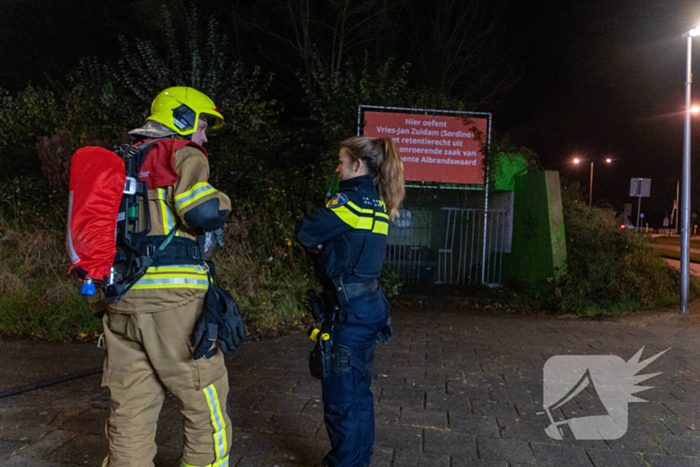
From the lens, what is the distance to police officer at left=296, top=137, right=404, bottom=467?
8.45ft

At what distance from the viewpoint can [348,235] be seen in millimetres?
2609

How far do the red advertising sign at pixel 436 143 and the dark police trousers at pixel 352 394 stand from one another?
24.9 feet

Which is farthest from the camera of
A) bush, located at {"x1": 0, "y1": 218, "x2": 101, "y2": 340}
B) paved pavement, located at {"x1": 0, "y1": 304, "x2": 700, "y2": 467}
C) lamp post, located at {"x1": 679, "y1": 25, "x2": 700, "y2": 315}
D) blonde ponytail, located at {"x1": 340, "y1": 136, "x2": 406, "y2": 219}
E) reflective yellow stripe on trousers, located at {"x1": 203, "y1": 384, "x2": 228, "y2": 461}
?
lamp post, located at {"x1": 679, "y1": 25, "x2": 700, "y2": 315}

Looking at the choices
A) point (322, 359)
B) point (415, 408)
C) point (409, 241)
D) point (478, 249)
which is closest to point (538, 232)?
point (478, 249)

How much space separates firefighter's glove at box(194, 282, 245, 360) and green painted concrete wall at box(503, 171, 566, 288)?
750cm

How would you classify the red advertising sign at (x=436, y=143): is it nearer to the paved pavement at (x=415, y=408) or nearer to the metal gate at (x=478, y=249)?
the metal gate at (x=478, y=249)

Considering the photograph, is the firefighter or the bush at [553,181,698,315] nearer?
the firefighter

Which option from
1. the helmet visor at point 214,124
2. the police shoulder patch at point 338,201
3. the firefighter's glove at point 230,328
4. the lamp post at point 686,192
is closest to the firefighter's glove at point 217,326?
the firefighter's glove at point 230,328

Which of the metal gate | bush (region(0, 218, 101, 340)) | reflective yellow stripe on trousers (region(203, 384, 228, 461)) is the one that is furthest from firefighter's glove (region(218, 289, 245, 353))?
the metal gate

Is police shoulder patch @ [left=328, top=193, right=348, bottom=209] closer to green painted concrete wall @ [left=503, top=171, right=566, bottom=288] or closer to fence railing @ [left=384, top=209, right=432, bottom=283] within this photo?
green painted concrete wall @ [left=503, top=171, right=566, bottom=288]

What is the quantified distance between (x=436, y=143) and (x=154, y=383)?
8.42m

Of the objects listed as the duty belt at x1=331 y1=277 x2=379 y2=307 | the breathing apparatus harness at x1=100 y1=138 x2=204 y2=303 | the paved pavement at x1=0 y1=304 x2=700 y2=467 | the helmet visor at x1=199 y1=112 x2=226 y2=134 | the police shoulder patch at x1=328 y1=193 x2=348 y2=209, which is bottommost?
the paved pavement at x1=0 y1=304 x2=700 y2=467

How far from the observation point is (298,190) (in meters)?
8.43

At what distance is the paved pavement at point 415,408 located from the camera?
3125 millimetres
